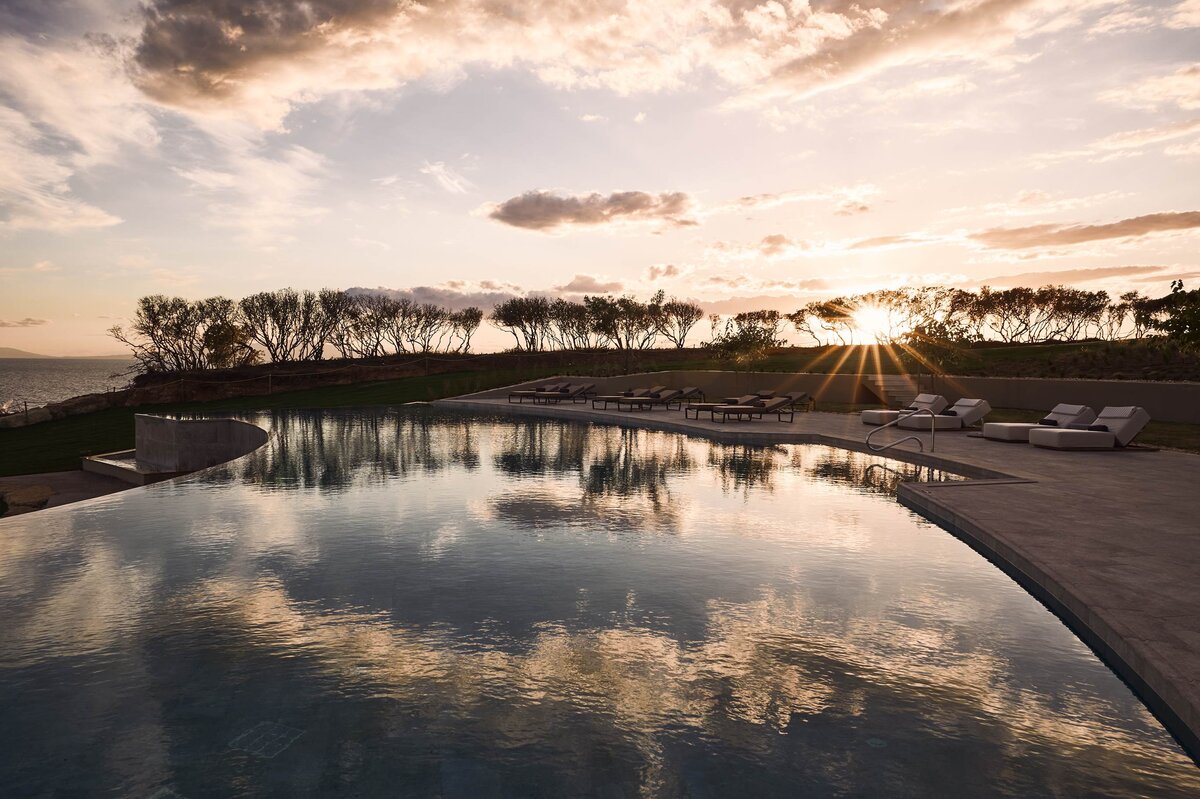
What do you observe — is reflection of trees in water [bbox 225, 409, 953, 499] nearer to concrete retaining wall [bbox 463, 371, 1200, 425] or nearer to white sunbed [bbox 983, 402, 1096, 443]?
white sunbed [bbox 983, 402, 1096, 443]

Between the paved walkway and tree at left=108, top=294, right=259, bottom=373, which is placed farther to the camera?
tree at left=108, top=294, right=259, bottom=373

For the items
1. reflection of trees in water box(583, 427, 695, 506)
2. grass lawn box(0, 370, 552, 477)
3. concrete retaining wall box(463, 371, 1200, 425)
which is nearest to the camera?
reflection of trees in water box(583, 427, 695, 506)

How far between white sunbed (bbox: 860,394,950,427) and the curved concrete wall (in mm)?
16997

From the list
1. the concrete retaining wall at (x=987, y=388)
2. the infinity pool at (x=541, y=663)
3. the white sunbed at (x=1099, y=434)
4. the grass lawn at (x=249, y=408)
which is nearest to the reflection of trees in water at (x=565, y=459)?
the infinity pool at (x=541, y=663)

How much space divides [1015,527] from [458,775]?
6.46 metres

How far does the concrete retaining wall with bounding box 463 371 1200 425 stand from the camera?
20703mm

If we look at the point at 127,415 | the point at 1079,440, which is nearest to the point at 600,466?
the point at 1079,440

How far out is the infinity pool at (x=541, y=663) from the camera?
11.1 ft

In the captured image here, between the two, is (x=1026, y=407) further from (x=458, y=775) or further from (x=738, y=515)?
(x=458, y=775)

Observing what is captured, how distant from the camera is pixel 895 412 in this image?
1772 cm

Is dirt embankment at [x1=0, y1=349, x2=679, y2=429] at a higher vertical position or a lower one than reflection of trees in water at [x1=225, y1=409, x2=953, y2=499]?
higher

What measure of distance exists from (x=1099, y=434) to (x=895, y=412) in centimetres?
454

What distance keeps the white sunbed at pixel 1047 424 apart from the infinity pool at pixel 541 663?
836 centimetres

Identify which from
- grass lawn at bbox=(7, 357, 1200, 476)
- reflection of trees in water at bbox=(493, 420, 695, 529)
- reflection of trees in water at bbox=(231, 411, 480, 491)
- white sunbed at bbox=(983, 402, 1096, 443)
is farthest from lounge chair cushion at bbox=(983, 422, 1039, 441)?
reflection of trees in water at bbox=(231, 411, 480, 491)
